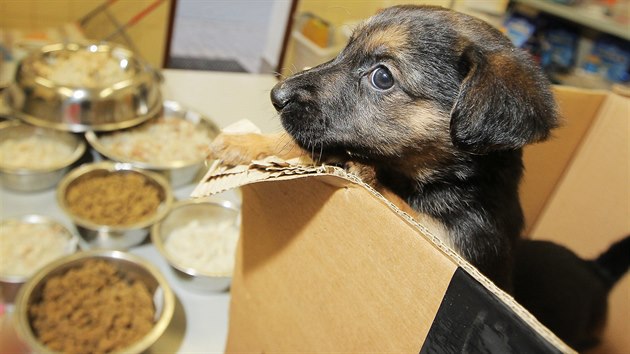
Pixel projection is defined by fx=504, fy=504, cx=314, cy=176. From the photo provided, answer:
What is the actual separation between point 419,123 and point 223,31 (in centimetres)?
77

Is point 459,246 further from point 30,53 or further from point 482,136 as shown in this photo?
point 30,53

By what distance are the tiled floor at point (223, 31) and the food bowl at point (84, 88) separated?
8.7 inches

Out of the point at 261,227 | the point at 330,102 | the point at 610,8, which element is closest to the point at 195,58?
the point at 330,102

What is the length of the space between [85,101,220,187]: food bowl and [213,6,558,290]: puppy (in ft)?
3.03

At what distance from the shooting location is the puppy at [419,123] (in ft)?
3.16

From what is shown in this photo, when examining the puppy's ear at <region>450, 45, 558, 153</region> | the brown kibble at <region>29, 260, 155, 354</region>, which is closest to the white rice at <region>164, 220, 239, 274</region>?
the brown kibble at <region>29, 260, 155, 354</region>

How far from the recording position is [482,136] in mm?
804

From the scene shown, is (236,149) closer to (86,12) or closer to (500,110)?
(500,110)

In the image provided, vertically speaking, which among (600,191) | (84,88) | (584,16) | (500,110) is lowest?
(84,88)

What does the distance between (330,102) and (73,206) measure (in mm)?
1027

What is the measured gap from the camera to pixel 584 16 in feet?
10.5

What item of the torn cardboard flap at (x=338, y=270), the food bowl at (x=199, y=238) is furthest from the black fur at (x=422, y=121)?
the food bowl at (x=199, y=238)

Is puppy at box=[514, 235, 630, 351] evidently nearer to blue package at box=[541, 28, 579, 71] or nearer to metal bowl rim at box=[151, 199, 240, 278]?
metal bowl rim at box=[151, 199, 240, 278]

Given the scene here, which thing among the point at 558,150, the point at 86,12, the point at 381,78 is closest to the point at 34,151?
the point at 86,12
